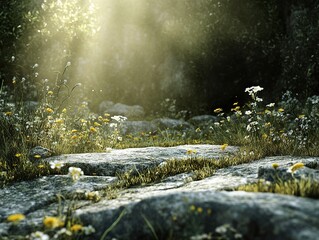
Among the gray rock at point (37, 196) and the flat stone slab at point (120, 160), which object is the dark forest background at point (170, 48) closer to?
the flat stone slab at point (120, 160)

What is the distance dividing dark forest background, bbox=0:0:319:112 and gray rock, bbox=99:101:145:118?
59 centimetres

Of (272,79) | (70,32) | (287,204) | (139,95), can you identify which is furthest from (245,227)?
(70,32)

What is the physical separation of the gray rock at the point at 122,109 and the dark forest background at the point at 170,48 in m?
0.59

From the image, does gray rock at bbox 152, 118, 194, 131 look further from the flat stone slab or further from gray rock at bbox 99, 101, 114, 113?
the flat stone slab

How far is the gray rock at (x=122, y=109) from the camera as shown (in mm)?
16250

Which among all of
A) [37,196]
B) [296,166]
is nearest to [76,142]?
[37,196]

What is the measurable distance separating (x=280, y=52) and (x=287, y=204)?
14.1 m

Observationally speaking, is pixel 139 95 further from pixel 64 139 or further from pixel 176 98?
pixel 64 139

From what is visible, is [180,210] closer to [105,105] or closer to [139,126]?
[139,126]

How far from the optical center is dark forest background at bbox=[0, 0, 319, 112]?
15570 mm

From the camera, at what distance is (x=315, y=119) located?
7.92 meters

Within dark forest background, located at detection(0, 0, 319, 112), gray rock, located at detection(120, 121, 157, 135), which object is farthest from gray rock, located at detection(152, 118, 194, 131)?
dark forest background, located at detection(0, 0, 319, 112)

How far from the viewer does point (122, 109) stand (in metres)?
16.5

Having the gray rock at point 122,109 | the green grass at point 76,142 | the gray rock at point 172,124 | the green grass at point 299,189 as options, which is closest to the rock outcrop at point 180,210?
the green grass at point 299,189
